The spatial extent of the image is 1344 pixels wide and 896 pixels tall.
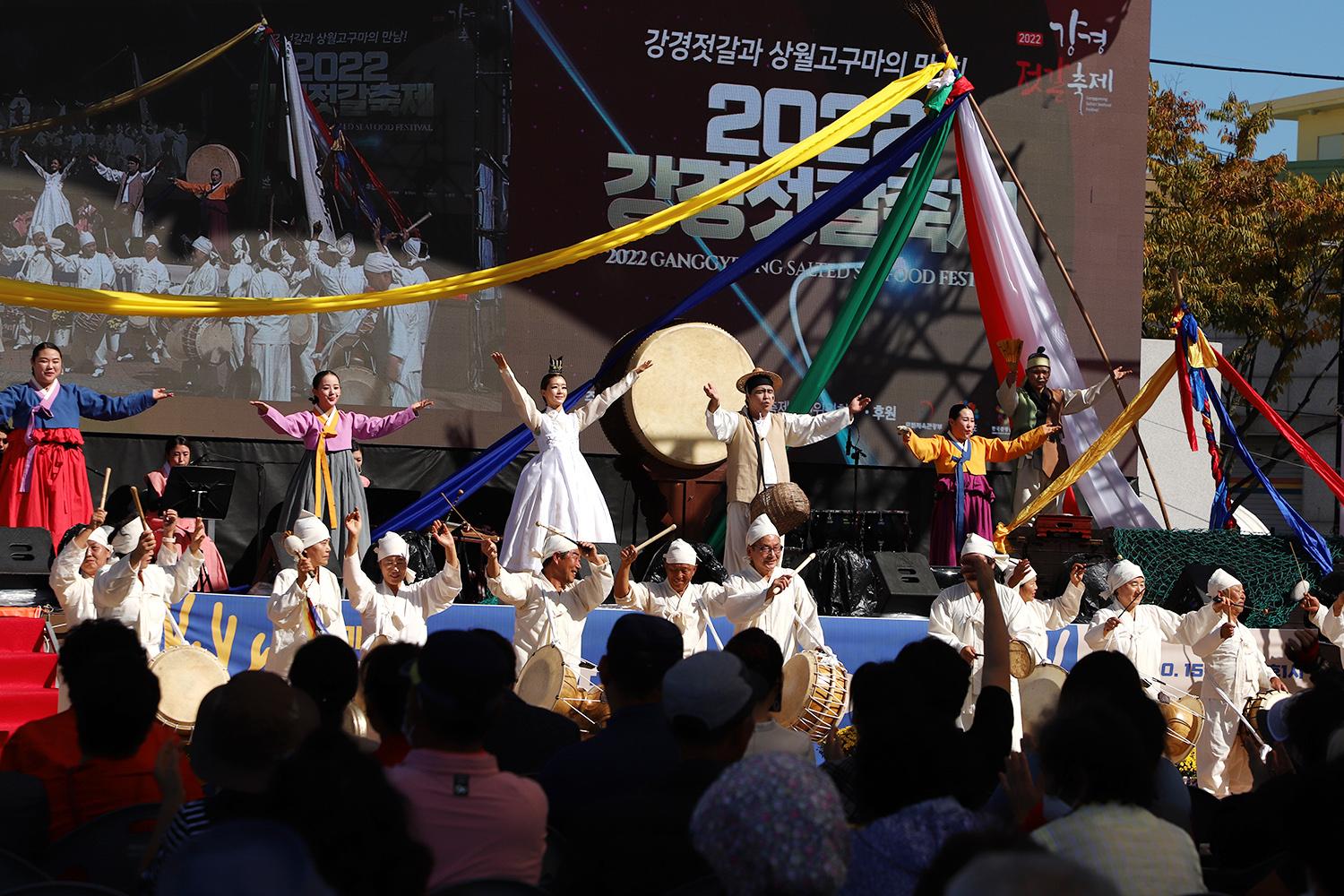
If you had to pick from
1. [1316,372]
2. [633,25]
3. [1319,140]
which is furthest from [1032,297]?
[1319,140]

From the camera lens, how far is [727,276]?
8.80m

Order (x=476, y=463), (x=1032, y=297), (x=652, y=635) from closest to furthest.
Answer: (x=652, y=635), (x=476, y=463), (x=1032, y=297)

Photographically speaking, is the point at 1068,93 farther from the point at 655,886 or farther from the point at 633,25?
the point at 655,886

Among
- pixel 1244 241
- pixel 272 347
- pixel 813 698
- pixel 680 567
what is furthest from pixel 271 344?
pixel 1244 241

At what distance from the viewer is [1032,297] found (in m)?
9.88

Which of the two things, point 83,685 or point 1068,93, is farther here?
point 1068,93

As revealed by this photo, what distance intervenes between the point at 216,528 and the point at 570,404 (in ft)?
9.28

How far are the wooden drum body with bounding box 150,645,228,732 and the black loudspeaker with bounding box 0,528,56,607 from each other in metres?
1.32

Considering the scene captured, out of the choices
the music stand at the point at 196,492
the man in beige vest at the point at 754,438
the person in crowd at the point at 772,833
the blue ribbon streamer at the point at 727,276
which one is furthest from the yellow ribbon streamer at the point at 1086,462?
the person in crowd at the point at 772,833

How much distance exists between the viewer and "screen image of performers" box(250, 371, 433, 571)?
898 centimetres

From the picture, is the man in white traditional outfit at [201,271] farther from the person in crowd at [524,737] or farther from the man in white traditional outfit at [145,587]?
the person in crowd at [524,737]

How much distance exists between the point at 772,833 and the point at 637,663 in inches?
57.6

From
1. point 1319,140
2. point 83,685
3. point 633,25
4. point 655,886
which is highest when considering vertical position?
point 1319,140

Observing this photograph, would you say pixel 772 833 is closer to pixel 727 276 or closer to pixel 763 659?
pixel 763 659
